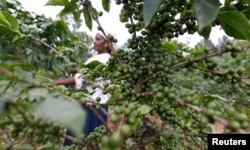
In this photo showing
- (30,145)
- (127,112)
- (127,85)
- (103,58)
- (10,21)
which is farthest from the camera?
(103,58)

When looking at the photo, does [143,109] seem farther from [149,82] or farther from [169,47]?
[169,47]

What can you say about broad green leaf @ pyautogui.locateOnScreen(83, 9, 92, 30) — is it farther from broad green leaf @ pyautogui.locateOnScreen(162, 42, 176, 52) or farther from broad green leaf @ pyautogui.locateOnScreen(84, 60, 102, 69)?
broad green leaf @ pyautogui.locateOnScreen(162, 42, 176, 52)

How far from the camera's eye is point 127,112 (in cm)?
56

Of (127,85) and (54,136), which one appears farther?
(127,85)

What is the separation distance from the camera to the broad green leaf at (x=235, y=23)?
2.51 feet

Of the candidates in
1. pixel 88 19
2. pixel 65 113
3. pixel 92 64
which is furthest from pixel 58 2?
pixel 65 113

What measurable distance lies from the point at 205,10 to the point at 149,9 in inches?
4.6

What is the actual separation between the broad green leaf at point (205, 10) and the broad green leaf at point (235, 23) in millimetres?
152

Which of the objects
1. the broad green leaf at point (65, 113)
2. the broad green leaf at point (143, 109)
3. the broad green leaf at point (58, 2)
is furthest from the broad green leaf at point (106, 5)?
the broad green leaf at point (65, 113)

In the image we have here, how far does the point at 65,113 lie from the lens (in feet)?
1.20

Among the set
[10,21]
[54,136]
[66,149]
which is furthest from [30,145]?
[10,21]

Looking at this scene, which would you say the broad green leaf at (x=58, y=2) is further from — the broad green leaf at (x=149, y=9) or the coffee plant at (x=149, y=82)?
the broad green leaf at (x=149, y=9)

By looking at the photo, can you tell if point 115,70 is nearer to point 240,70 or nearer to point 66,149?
point 66,149

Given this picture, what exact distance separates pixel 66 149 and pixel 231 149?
0.44m
